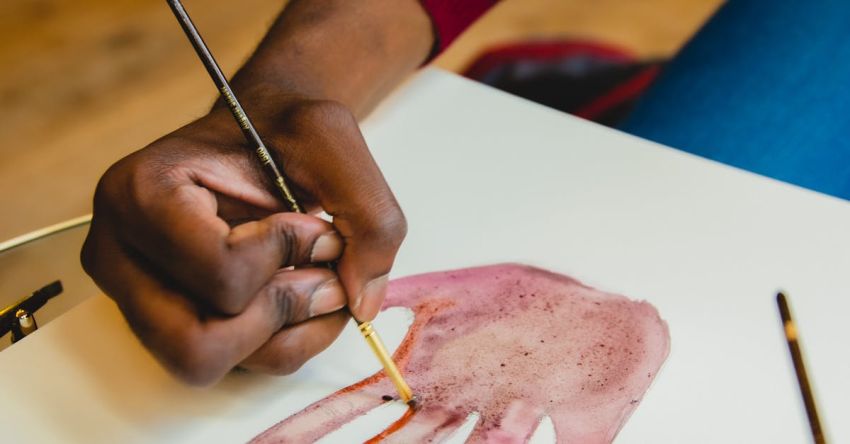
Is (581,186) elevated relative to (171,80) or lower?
lower

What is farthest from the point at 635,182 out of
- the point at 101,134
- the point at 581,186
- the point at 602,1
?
the point at 602,1

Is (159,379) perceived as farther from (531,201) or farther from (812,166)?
(812,166)

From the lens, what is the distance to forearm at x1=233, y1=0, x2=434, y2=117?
0.62 metres

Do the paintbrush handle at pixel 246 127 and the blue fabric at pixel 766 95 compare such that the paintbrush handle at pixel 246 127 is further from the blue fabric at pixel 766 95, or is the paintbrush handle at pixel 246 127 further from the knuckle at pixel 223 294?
the blue fabric at pixel 766 95

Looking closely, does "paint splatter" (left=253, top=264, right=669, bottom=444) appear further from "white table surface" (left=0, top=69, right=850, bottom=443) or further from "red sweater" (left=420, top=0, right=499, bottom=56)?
"red sweater" (left=420, top=0, right=499, bottom=56)

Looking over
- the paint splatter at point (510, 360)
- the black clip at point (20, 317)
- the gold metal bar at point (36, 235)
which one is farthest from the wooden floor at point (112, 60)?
the paint splatter at point (510, 360)

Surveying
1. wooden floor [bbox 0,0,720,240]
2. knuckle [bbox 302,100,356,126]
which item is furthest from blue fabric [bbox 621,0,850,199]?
wooden floor [bbox 0,0,720,240]

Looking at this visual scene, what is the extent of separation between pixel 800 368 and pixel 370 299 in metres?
0.28

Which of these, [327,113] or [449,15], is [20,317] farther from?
[449,15]

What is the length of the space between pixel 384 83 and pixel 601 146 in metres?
0.20

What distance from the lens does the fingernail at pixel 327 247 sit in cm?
47

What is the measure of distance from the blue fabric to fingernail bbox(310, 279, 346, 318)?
1.41 feet

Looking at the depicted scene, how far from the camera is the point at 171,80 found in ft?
5.05

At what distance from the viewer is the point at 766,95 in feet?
2.56
